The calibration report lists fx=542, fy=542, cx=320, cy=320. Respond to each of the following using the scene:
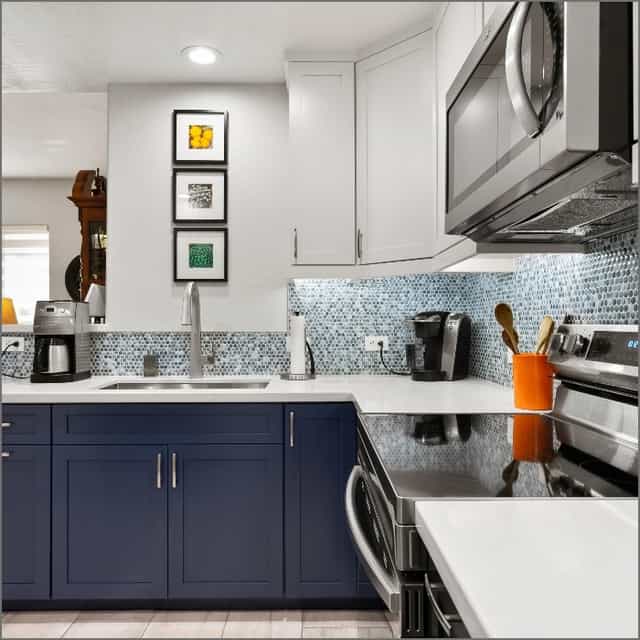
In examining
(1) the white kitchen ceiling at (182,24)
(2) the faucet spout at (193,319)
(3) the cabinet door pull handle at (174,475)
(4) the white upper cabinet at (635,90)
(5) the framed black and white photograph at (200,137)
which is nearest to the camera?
(1) the white kitchen ceiling at (182,24)

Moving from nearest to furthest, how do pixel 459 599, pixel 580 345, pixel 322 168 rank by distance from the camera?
pixel 459 599
pixel 580 345
pixel 322 168

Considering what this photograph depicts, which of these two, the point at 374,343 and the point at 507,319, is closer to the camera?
the point at 507,319

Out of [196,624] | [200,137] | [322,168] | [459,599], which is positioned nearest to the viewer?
[459,599]

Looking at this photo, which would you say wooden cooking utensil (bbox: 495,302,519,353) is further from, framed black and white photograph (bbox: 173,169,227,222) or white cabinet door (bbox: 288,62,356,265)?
framed black and white photograph (bbox: 173,169,227,222)

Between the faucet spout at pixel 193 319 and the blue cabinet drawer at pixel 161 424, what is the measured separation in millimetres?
435

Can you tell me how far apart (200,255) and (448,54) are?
130 cm

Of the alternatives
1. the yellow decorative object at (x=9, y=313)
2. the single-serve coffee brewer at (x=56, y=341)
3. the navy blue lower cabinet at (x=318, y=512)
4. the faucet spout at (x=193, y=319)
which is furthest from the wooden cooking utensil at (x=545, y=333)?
the yellow decorative object at (x=9, y=313)

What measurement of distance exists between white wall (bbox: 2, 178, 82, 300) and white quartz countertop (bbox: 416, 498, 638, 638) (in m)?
1.98

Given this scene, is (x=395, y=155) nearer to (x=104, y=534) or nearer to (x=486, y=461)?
(x=486, y=461)

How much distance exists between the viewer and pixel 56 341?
7.07ft

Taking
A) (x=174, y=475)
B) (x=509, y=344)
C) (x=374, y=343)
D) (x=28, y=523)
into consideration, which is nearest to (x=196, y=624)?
(x=174, y=475)

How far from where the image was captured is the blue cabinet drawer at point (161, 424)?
1852 mm

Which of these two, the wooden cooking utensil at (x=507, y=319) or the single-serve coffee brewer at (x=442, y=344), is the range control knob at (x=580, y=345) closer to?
the wooden cooking utensil at (x=507, y=319)

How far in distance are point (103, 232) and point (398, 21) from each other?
78.8 inches
